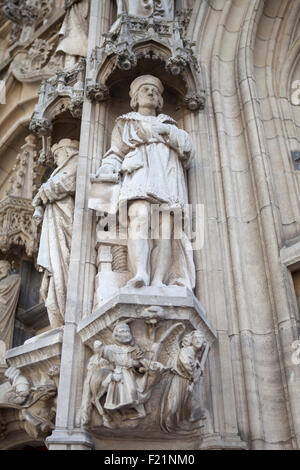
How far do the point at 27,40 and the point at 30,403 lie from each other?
7.84m

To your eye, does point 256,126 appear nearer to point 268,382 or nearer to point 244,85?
point 244,85

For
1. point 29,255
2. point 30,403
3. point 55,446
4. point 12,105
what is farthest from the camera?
point 12,105

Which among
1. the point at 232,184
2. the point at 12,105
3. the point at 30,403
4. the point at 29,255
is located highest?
the point at 12,105

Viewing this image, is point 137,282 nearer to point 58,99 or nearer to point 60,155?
point 60,155

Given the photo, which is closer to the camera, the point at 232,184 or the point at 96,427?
the point at 96,427

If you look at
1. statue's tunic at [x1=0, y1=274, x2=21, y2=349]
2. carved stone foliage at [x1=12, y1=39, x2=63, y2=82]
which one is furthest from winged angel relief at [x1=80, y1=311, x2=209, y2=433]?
carved stone foliage at [x1=12, y1=39, x2=63, y2=82]

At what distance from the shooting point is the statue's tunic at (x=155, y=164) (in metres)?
4.38

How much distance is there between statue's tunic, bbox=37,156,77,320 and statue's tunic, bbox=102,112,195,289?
62 cm

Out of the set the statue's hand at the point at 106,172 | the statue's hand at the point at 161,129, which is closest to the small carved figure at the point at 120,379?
the statue's hand at the point at 106,172

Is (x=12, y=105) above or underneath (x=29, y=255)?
above

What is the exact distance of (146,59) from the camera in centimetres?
558

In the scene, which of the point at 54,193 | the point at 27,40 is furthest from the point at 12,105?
the point at 54,193

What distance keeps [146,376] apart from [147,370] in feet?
0.14

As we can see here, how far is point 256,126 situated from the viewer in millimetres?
5312
